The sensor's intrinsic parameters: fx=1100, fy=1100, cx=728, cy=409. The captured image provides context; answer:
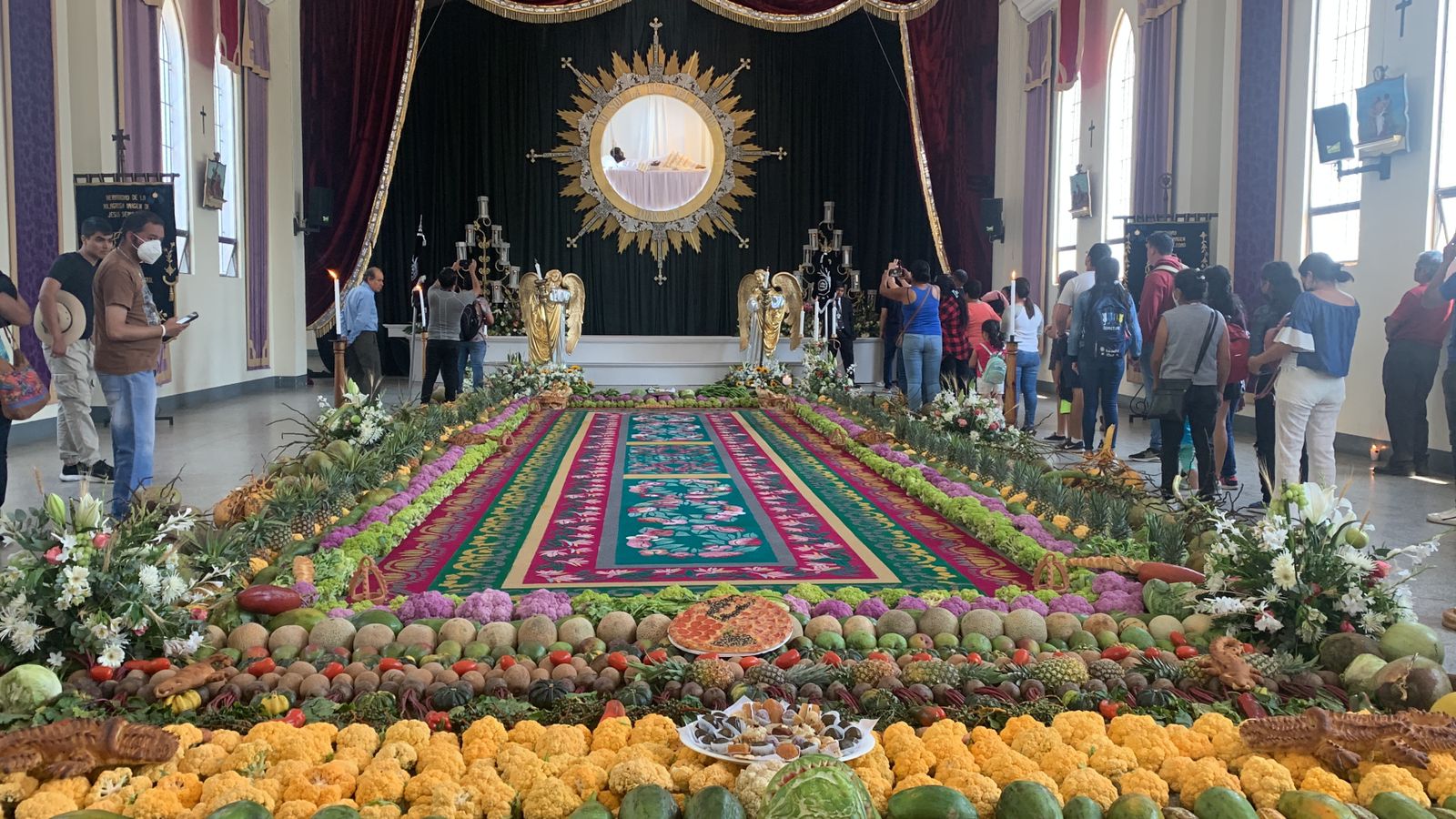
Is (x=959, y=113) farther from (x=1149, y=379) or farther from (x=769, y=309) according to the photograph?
(x=1149, y=379)

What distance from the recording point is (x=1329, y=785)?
95.3 inches

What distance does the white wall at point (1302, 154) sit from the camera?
8586 mm

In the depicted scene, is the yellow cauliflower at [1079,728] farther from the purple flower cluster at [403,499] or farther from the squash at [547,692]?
the purple flower cluster at [403,499]

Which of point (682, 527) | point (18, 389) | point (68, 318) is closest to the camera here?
point (18, 389)

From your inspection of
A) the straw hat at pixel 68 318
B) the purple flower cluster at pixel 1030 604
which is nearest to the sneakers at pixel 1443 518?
the purple flower cluster at pixel 1030 604

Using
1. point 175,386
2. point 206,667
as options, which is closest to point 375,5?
point 175,386

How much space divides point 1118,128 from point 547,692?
12773 millimetres

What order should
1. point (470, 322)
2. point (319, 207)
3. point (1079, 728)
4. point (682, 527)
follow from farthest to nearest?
point (319, 207) < point (470, 322) < point (682, 527) < point (1079, 728)

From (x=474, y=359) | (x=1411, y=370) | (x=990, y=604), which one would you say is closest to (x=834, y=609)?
(x=990, y=604)

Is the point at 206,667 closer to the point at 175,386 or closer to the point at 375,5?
the point at 175,386

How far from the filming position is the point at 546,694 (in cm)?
290

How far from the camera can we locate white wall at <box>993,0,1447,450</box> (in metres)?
8.59

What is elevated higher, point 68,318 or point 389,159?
point 389,159

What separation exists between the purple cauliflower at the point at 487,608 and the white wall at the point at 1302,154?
7772mm
